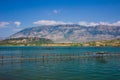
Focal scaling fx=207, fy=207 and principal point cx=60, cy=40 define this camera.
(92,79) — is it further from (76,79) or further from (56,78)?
(56,78)

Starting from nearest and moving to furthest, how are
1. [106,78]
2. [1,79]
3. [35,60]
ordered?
1. [1,79]
2. [106,78]
3. [35,60]

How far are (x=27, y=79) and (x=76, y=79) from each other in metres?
10.7

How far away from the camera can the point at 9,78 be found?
4541cm

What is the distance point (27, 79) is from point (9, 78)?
4.01 metres

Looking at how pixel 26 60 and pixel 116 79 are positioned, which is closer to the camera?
pixel 116 79

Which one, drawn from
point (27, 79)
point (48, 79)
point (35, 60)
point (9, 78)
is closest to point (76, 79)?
point (48, 79)

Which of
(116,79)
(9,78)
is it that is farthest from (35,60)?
(116,79)

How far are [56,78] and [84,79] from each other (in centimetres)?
619

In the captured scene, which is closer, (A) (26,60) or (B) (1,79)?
(B) (1,79)

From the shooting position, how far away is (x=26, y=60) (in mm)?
93000

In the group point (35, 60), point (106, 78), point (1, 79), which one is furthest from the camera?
point (35, 60)

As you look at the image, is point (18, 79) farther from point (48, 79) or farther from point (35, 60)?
point (35, 60)

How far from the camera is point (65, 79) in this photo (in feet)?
148

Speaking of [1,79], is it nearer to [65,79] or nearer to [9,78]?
[9,78]
